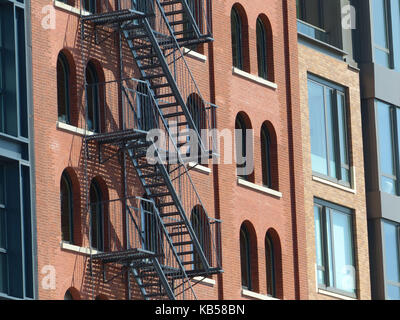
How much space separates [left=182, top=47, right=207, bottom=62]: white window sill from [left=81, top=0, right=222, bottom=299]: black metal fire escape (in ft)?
0.81

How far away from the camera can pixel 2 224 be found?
121 feet

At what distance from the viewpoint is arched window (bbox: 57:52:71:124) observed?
39.8 m

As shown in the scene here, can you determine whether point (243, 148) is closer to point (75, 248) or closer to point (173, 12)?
point (173, 12)

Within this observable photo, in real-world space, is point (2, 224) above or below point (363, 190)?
below

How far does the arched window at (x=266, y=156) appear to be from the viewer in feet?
158

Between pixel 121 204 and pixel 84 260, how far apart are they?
228 cm

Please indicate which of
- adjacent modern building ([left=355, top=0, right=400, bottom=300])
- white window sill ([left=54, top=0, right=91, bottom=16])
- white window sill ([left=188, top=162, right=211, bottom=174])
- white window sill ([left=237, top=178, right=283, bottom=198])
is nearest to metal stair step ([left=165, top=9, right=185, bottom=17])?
white window sill ([left=54, top=0, right=91, bottom=16])

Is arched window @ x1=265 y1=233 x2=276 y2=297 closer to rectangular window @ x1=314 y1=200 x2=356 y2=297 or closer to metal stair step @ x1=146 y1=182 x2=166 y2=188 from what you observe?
rectangular window @ x1=314 y1=200 x2=356 y2=297

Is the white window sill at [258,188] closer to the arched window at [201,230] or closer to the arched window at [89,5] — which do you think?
the arched window at [201,230]

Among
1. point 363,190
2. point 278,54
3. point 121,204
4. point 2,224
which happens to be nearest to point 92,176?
point 121,204

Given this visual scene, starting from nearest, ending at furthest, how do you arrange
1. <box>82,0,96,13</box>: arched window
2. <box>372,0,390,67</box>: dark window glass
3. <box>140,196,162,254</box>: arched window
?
<box>140,196,162,254</box>: arched window → <box>82,0,96,13</box>: arched window → <box>372,0,390,67</box>: dark window glass

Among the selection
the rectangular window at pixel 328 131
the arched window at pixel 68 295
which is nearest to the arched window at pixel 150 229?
the arched window at pixel 68 295
